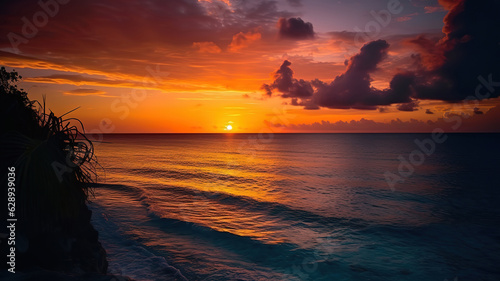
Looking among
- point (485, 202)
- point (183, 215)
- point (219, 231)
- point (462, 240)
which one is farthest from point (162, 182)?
point (485, 202)

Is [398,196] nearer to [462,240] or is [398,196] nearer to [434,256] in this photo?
[462,240]

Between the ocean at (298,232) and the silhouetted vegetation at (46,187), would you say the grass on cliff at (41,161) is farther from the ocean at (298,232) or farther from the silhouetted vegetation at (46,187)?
the ocean at (298,232)

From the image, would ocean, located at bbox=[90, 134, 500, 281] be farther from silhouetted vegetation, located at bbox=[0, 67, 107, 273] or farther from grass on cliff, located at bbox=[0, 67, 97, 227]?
grass on cliff, located at bbox=[0, 67, 97, 227]

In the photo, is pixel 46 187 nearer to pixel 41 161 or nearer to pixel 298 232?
pixel 41 161

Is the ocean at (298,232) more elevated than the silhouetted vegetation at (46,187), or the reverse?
the silhouetted vegetation at (46,187)

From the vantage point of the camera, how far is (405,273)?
11594 mm

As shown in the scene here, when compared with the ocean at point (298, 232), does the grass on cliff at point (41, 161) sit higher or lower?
higher

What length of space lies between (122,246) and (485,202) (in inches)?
1222

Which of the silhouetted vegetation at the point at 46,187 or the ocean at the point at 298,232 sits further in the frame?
the ocean at the point at 298,232

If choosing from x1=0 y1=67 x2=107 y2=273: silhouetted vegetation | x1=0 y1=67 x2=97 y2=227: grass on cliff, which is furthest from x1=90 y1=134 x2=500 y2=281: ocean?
x1=0 y1=67 x2=97 y2=227: grass on cliff

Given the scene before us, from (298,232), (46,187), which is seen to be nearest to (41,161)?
(46,187)

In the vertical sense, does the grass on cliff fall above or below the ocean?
above

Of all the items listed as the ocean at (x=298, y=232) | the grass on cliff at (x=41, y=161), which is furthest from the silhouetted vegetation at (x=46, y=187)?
the ocean at (x=298, y=232)

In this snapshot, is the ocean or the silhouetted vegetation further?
the ocean
